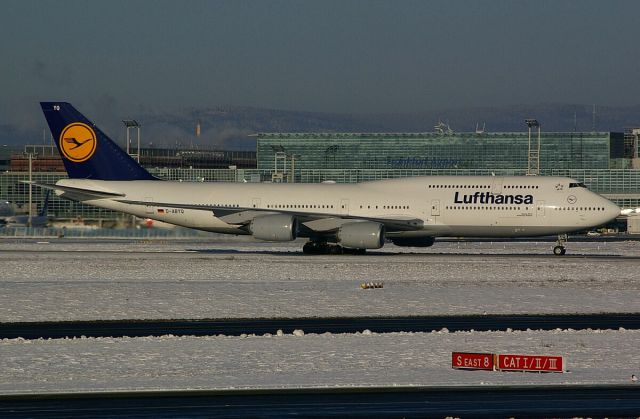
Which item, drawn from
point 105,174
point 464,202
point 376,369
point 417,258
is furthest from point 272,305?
point 105,174

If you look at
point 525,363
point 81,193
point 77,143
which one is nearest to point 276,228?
point 81,193

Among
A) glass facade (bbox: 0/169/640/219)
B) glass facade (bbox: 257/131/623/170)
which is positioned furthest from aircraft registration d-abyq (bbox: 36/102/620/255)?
glass facade (bbox: 257/131/623/170)

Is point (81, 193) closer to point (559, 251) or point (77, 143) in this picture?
point (77, 143)

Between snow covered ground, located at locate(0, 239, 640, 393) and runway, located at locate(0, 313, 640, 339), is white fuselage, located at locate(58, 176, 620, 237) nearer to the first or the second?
snow covered ground, located at locate(0, 239, 640, 393)

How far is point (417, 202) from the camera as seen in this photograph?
49719 millimetres

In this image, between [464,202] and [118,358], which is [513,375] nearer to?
[118,358]

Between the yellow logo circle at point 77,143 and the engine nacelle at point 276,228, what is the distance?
11.3 m

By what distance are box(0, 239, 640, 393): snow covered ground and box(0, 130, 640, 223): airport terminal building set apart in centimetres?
6278

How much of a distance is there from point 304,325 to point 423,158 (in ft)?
364

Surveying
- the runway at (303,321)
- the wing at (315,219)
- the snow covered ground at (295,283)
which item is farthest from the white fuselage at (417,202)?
the runway at (303,321)

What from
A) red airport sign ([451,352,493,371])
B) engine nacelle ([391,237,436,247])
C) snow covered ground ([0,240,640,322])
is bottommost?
snow covered ground ([0,240,640,322])

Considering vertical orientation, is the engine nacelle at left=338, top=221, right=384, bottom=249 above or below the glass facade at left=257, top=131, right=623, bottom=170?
below

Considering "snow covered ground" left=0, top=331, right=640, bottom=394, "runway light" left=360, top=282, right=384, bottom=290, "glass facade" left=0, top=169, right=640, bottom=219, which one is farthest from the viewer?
"glass facade" left=0, top=169, right=640, bottom=219

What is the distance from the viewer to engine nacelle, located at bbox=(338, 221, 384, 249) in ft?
154
